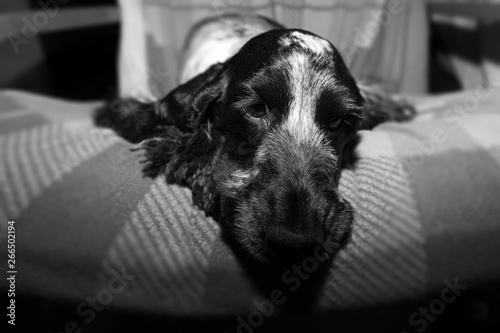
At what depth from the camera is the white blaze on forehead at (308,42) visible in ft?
5.47

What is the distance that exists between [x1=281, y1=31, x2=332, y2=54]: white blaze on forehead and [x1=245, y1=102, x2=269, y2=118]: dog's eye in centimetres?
28

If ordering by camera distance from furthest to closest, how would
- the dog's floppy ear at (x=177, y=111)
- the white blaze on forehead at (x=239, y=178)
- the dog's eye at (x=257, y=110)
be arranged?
1. the dog's floppy ear at (x=177, y=111)
2. the dog's eye at (x=257, y=110)
3. the white blaze on forehead at (x=239, y=178)

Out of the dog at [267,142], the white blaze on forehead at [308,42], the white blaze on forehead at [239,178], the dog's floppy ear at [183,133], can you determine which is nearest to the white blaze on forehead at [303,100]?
the dog at [267,142]

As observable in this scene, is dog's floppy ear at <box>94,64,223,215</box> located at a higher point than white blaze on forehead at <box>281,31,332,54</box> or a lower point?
lower

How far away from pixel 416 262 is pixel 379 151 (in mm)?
480

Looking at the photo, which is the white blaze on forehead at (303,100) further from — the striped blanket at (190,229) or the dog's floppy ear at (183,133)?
the dog's floppy ear at (183,133)

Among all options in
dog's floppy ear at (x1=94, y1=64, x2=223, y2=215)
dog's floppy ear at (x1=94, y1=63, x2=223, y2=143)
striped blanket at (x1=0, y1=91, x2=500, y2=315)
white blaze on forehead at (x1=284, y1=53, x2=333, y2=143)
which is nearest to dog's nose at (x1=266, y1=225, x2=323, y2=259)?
striped blanket at (x1=0, y1=91, x2=500, y2=315)

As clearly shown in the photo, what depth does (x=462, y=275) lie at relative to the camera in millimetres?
1522

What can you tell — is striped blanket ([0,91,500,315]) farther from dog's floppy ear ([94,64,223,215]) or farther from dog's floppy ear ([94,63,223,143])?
dog's floppy ear ([94,63,223,143])

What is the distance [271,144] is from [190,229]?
0.44 m

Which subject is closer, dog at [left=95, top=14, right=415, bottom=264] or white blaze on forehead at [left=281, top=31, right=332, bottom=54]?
dog at [left=95, top=14, right=415, bottom=264]

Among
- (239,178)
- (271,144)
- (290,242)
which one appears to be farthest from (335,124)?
(290,242)

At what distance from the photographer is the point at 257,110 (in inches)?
64.1

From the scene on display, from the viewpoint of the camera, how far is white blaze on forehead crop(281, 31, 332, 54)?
1.67 meters
